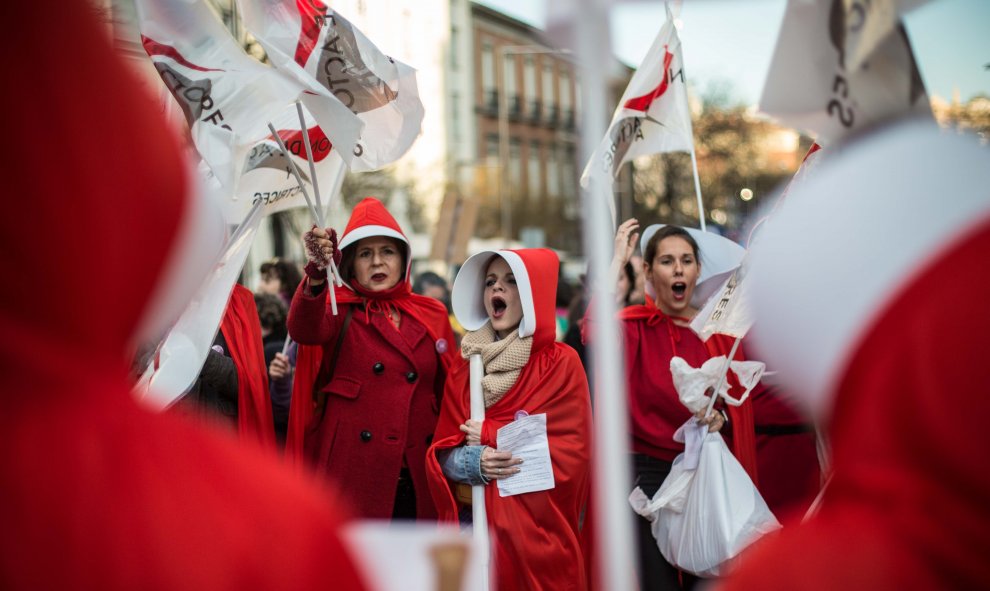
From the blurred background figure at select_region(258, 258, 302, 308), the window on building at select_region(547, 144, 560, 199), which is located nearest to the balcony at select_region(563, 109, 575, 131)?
the window on building at select_region(547, 144, 560, 199)

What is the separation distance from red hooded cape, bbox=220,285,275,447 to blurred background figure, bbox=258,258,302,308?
246 cm

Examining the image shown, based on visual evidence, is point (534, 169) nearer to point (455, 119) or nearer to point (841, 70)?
point (455, 119)

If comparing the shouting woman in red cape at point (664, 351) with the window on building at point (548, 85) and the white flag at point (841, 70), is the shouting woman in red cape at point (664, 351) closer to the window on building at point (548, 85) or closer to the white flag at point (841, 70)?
the white flag at point (841, 70)

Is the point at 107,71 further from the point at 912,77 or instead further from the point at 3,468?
the point at 912,77

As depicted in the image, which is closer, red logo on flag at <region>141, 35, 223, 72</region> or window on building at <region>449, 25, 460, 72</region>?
red logo on flag at <region>141, 35, 223, 72</region>

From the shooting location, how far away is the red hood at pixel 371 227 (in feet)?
17.6

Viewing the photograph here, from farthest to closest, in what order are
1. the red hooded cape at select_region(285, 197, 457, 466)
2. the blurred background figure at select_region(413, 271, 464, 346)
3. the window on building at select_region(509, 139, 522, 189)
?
the window on building at select_region(509, 139, 522, 189) < the blurred background figure at select_region(413, 271, 464, 346) < the red hooded cape at select_region(285, 197, 457, 466)

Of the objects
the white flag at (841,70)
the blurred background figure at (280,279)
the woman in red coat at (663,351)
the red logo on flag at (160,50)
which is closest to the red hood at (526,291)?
the woman in red coat at (663,351)

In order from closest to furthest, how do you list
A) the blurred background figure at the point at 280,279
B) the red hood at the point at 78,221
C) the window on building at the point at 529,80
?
1. the red hood at the point at 78,221
2. the blurred background figure at the point at 280,279
3. the window on building at the point at 529,80

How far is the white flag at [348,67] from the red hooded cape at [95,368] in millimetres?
3390

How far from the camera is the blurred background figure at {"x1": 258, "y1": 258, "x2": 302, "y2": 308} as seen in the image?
7.90 m

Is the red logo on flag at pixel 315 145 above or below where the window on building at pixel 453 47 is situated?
below

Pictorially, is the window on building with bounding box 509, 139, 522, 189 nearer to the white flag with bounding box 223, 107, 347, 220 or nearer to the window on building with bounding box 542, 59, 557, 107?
the window on building with bounding box 542, 59, 557, 107

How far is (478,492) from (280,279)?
4025mm
